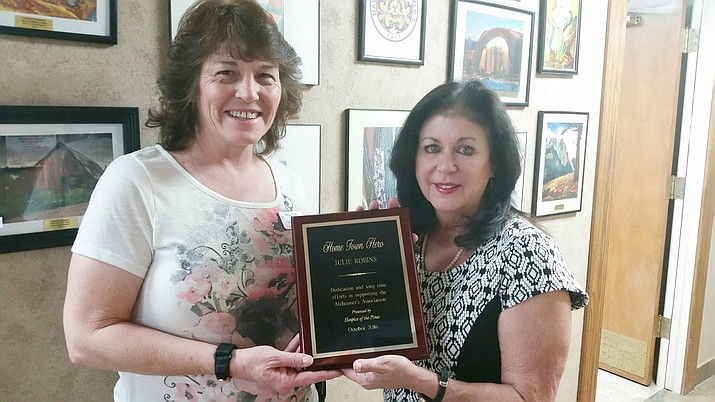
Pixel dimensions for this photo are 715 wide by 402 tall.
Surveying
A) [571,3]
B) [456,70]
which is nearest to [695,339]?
[571,3]

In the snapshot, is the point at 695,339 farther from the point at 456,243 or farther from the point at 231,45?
the point at 231,45

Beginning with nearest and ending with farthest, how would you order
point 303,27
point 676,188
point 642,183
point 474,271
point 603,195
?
point 474,271, point 303,27, point 603,195, point 676,188, point 642,183

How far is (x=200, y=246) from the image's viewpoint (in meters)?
1.14

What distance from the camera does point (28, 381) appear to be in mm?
Answer: 1357

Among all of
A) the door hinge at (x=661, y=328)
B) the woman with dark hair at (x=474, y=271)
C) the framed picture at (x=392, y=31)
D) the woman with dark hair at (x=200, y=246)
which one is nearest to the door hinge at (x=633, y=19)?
the door hinge at (x=661, y=328)

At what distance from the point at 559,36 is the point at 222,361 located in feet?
6.87

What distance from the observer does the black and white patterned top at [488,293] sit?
118 centimetres

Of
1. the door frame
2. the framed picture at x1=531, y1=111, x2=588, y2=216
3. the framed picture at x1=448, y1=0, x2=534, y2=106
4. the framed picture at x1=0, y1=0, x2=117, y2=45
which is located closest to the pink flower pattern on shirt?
the framed picture at x1=0, y1=0, x2=117, y2=45

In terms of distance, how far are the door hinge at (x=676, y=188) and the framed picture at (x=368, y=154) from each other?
223 cm

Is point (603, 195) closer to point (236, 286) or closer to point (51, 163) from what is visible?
point (236, 286)

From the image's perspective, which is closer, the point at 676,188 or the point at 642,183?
the point at 676,188

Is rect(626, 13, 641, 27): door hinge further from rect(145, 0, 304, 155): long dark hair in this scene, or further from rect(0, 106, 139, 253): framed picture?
rect(0, 106, 139, 253): framed picture

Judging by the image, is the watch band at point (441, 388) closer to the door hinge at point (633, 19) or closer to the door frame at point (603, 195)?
the door frame at point (603, 195)

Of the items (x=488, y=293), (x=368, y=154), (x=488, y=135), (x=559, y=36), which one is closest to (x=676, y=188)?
(x=559, y=36)
